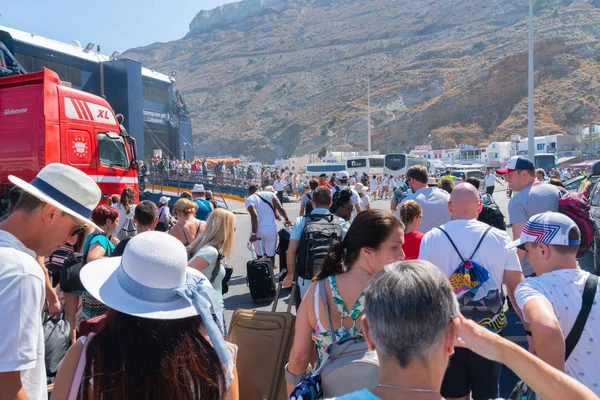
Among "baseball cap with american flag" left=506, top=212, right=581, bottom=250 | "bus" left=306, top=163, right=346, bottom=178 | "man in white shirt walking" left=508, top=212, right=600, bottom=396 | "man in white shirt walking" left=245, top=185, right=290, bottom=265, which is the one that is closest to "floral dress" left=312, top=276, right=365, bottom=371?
"man in white shirt walking" left=508, top=212, right=600, bottom=396

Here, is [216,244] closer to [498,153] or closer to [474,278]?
Result: [474,278]

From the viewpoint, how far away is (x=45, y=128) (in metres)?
9.32

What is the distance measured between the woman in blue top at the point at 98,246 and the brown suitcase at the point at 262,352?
1203 mm

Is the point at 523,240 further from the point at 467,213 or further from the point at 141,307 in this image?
the point at 141,307

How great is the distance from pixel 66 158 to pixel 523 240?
9.36 metres

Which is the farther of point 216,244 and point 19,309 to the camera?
point 216,244

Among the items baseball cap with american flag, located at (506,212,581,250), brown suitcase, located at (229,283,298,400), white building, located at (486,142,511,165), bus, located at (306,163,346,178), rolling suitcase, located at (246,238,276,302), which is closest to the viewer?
baseball cap with american flag, located at (506,212,581,250)

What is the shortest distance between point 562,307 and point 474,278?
874mm

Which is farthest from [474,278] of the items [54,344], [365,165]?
[365,165]

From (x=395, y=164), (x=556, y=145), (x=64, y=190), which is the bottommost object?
(x=64, y=190)

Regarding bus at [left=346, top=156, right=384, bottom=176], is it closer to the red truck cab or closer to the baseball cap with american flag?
the red truck cab

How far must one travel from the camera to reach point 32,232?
2172mm

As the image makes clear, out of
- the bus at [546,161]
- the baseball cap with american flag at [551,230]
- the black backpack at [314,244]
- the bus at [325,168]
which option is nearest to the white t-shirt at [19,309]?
the baseball cap with american flag at [551,230]

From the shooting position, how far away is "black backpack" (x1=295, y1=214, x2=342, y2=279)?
419cm
